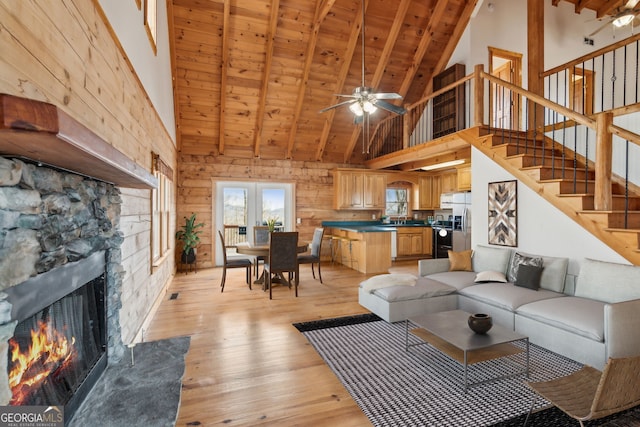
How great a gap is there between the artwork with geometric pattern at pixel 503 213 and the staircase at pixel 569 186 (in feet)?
0.82

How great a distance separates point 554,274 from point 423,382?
2167mm

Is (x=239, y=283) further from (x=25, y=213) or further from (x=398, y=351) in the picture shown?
(x=25, y=213)

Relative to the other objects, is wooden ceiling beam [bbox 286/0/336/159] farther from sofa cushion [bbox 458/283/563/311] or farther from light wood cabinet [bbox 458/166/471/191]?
sofa cushion [bbox 458/283/563/311]

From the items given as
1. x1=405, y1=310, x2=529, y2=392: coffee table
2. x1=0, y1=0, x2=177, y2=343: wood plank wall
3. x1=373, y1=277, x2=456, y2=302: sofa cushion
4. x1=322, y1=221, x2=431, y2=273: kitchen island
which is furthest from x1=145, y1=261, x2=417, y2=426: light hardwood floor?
x1=322, y1=221, x2=431, y2=273: kitchen island

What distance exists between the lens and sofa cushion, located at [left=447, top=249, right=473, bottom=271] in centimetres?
447

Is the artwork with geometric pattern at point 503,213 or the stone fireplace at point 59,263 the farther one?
the artwork with geometric pattern at point 503,213

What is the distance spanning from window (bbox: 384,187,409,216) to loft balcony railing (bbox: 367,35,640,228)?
1.25 metres

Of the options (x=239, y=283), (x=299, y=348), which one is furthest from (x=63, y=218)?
(x=239, y=283)

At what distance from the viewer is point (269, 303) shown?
445 centimetres

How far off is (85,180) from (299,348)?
7.44 feet

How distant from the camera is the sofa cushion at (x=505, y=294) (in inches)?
126

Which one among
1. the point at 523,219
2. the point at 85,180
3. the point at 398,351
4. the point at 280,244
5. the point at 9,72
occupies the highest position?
the point at 9,72

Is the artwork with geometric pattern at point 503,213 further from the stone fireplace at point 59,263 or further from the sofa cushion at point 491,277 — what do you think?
the stone fireplace at point 59,263

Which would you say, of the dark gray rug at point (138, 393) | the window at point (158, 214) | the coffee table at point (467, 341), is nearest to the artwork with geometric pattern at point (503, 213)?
the coffee table at point (467, 341)
